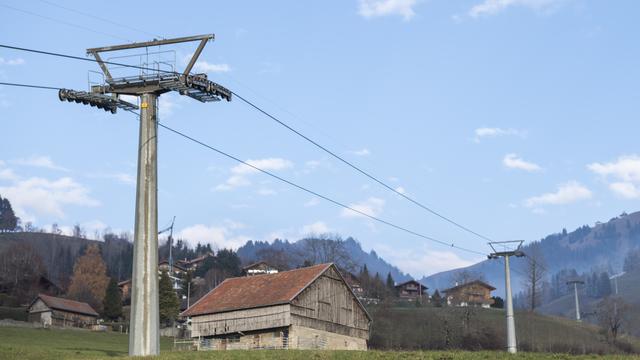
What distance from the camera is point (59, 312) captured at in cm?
12300

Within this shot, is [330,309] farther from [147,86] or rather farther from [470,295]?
[470,295]

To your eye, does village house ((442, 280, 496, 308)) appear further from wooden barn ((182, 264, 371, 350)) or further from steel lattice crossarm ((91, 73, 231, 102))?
steel lattice crossarm ((91, 73, 231, 102))

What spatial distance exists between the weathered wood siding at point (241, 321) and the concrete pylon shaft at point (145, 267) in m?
31.2

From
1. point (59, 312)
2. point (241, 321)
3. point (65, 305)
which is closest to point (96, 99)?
point (241, 321)

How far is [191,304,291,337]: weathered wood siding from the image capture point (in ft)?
222

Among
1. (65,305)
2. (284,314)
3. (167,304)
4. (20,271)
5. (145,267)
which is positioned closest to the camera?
(145,267)

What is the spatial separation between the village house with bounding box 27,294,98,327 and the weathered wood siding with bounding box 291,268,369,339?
5459 centimetres

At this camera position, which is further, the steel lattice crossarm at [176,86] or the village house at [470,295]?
the village house at [470,295]

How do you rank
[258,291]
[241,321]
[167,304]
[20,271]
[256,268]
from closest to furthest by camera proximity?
[241,321]
[258,291]
[167,304]
[20,271]
[256,268]

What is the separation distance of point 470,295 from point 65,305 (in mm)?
74809

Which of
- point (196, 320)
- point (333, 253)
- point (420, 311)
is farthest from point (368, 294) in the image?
point (196, 320)

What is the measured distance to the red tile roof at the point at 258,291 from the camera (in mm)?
69250

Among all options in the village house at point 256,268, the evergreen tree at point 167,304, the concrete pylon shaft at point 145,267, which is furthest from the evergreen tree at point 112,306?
the concrete pylon shaft at point 145,267

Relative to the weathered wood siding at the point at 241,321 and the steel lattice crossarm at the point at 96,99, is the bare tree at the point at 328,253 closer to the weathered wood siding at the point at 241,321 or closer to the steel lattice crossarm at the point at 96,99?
the weathered wood siding at the point at 241,321
